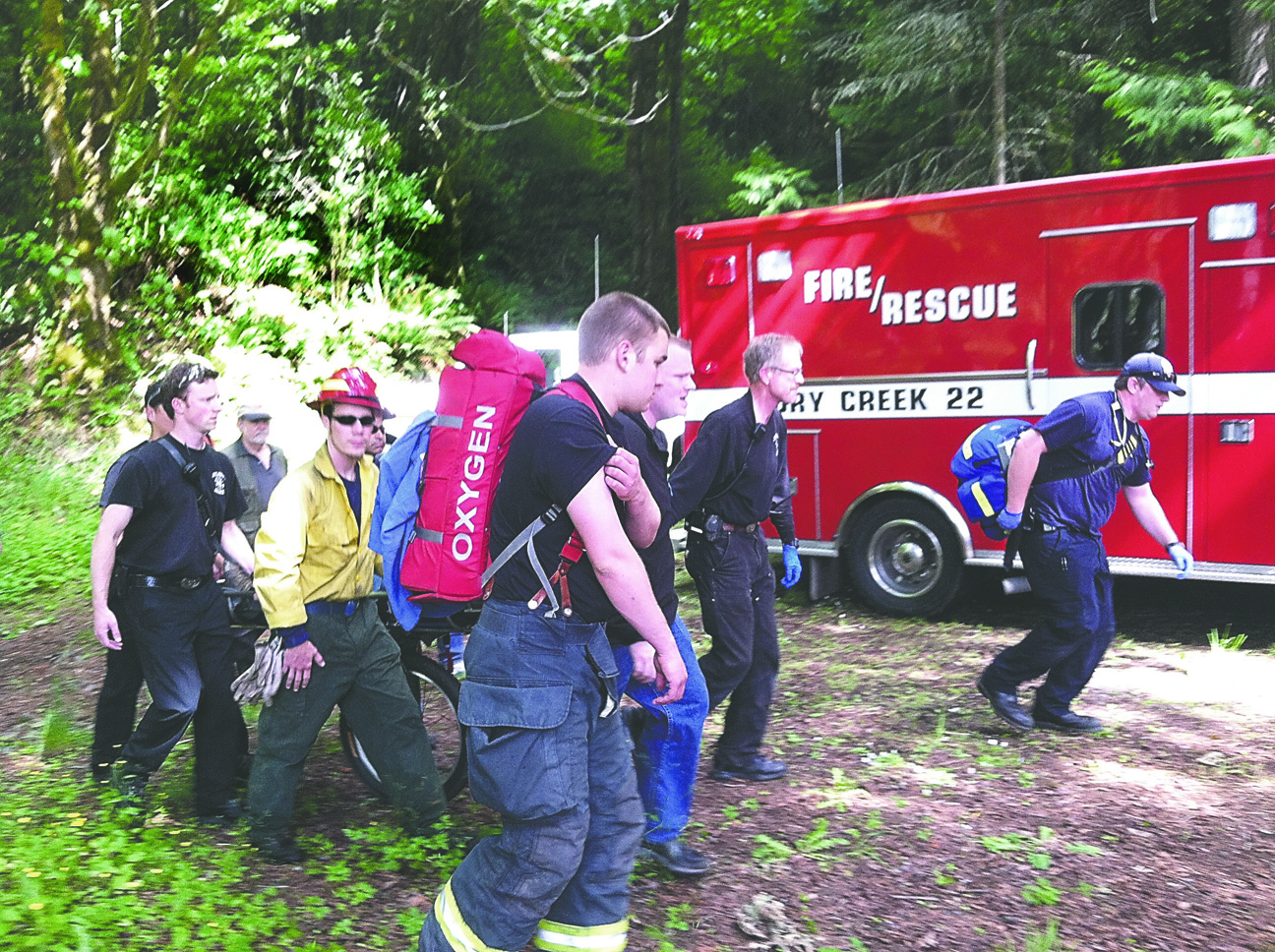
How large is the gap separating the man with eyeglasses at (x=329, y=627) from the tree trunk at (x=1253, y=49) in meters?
10.5

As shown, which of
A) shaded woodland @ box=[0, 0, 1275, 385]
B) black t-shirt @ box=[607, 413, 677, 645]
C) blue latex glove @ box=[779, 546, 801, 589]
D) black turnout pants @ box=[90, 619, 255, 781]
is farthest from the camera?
shaded woodland @ box=[0, 0, 1275, 385]

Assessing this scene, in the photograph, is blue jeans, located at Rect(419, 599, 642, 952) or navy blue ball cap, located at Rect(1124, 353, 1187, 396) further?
navy blue ball cap, located at Rect(1124, 353, 1187, 396)

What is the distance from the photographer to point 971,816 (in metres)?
4.96

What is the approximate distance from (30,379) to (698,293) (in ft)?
28.1

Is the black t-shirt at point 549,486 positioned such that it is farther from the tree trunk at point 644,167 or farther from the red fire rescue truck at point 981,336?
the tree trunk at point 644,167

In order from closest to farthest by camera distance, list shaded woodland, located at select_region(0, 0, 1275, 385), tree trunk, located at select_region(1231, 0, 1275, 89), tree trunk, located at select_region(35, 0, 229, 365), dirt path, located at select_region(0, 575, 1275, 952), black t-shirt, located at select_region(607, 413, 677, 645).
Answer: black t-shirt, located at select_region(607, 413, 677, 645)
dirt path, located at select_region(0, 575, 1275, 952)
tree trunk, located at select_region(1231, 0, 1275, 89)
tree trunk, located at select_region(35, 0, 229, 365)
shaded woodland, located at select_region(0, 0, 1275, 385)

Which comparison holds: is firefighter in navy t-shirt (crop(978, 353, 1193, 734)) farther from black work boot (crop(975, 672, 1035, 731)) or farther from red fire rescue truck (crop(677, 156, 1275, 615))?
red fire rescue truck (crop(677, 156, 1275, 615))

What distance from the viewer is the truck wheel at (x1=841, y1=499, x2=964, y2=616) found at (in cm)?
869

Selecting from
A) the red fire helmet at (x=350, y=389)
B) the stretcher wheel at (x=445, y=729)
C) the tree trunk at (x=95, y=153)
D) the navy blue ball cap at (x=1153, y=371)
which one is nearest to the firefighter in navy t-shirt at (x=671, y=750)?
the stretcher wheel at (x=445, y=729)

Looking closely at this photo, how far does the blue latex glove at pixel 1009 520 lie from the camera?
223 inches

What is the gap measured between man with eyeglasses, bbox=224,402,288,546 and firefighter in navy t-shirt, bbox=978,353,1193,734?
4.31 meters

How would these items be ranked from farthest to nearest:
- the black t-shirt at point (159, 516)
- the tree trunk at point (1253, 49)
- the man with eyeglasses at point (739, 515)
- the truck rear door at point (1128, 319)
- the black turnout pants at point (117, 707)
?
the tree trunk at point (1253, 49) → the truck rear door at point (1128, 319) → the black turnout pants at point (117, 707) → the man with eyeglasses at point (739, 515) → the black t-shirt at point (159, 516)

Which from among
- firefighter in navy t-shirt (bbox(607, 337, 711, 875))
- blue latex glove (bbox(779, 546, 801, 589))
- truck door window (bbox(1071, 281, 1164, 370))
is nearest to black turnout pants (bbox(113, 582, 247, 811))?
firefighter in navy t-shirt (bbox(607, 337, 711, 875))

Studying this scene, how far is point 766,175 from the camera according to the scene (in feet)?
55.4
